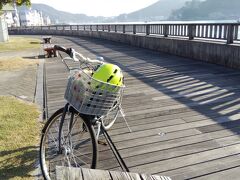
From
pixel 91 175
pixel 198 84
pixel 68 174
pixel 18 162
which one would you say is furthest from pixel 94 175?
pixel 198 84

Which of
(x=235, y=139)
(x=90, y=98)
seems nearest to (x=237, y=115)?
(x=235, y=139)

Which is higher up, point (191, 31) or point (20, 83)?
point (191, 31)

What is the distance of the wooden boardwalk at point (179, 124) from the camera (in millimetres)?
3318

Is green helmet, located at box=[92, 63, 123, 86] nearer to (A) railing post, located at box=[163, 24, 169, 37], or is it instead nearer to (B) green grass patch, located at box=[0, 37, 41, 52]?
(A) railing post, located at box=[163, 24, 169, 37]

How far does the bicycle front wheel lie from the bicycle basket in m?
0.16

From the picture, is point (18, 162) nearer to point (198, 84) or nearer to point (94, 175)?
point (94, 175)

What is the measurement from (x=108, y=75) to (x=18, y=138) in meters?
2.16

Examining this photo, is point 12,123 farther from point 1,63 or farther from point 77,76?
point 1,63

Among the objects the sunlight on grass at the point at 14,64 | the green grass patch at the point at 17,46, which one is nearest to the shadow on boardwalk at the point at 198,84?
the sunlight on grass at the point at 14,64

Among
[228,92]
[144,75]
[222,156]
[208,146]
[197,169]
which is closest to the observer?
[197,169]

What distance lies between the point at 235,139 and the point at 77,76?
258 centimetres

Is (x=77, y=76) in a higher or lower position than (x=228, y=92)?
higher

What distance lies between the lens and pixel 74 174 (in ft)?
7.90

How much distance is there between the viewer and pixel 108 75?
2766mm
